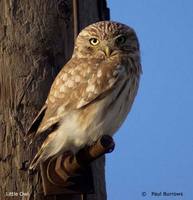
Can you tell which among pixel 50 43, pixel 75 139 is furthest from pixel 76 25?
pixel 75 139

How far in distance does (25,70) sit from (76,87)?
293 mm

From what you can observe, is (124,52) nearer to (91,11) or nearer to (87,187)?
(91,11)

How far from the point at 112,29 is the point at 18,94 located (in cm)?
66

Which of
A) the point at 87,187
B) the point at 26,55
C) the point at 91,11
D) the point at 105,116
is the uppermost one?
the point at 91,11

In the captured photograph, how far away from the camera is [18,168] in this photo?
3.34 metres

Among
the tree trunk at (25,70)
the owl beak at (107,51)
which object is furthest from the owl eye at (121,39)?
the tree trunk at (25,70)

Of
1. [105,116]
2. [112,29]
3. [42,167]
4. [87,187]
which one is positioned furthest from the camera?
[112,29]

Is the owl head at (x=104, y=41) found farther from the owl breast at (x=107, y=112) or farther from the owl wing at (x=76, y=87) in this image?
the owl breast at (x=107, y=112)

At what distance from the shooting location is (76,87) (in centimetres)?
353

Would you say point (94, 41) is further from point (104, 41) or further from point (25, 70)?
point (25, 70)

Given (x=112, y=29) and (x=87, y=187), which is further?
(x=112, y=29)

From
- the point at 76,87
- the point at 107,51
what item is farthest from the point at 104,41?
the point at 76,87

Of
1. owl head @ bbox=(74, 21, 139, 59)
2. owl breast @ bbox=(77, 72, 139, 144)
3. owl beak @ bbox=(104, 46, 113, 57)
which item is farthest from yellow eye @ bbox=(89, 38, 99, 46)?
owl breast @ bbox=(77, 72, 139, 144)

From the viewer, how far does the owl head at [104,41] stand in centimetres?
362
